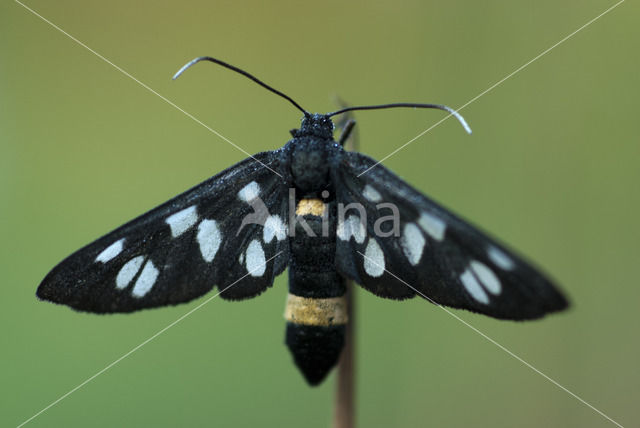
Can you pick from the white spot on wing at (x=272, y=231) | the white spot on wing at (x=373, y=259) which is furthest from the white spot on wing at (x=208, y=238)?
the white spot on wing at (x=373, y=259)

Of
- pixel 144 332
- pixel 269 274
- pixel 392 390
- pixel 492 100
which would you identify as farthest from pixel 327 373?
pixel 492 100

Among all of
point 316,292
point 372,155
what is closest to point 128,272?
point 316,292

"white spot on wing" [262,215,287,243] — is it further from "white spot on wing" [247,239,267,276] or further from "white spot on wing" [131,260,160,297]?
"white spot on wing" [131,260,160,297]

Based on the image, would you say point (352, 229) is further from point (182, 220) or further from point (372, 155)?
point (372, 155)

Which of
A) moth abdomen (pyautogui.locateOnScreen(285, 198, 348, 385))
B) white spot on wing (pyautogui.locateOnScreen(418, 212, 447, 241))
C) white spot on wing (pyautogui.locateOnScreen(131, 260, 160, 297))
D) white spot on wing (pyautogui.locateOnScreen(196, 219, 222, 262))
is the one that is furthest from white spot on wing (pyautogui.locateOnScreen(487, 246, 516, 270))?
white spot on wing (pyautogui.locateOnScreen(131, 260, 160, 297))

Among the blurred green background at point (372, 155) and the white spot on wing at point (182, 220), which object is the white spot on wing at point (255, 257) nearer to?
the white spot on wing at point (182, 220)

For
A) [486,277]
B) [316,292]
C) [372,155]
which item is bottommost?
[486,277]

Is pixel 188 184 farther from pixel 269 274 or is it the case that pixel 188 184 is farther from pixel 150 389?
pixel 269 274
